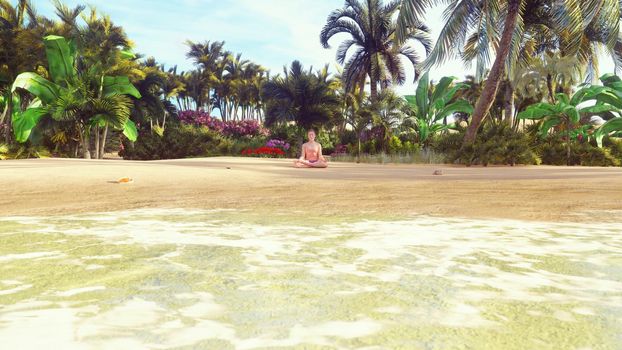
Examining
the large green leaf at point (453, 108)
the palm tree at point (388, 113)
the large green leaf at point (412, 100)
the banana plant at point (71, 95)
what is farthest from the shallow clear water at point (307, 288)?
the large green leaf at point (412, 100)

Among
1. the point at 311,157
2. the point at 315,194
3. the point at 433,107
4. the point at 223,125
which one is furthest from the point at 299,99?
the point at 315,194

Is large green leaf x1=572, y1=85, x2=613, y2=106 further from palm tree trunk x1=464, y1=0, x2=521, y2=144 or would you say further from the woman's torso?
the woman's torso

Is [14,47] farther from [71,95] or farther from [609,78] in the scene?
[609,78]

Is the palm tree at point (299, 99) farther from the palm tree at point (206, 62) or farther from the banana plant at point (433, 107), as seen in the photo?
the palm tree at point (206, 62)

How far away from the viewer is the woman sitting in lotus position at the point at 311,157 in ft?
36.3

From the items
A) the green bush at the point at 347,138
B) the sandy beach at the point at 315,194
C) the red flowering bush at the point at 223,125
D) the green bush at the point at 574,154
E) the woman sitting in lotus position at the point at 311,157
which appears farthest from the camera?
the red flowering bush at the point at 223,125

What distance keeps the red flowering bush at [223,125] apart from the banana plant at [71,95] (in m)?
13.3

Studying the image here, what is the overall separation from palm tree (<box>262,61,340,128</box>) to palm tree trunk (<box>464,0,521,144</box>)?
574 inches

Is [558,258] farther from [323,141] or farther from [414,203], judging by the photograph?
[323,141]

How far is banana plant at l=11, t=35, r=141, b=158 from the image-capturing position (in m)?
19.1

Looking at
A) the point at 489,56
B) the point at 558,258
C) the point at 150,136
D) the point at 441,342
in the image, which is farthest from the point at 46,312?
the point at 150,136

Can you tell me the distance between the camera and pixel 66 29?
2272cm

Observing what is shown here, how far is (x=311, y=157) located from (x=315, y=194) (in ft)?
17.3

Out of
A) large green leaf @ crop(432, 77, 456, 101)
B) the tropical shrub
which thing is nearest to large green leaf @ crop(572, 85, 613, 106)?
large green leaf @ crop(432, 77, 456, 101)
